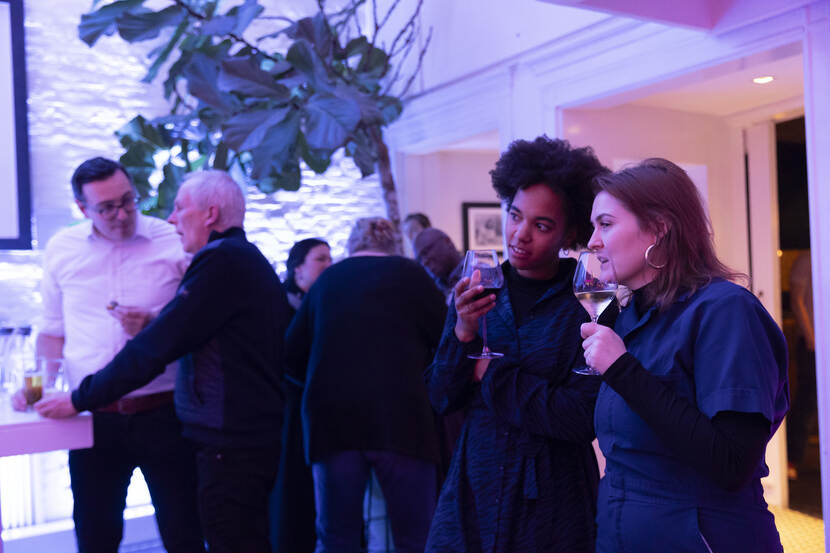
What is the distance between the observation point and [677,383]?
4.13ft

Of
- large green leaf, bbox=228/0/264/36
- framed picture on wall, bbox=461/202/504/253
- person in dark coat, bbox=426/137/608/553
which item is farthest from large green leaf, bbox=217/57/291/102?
person in dark coat, bbox=426/137/608/553

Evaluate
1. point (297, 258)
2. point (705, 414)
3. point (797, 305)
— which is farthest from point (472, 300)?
point (797, 305)

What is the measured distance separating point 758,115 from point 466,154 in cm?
199

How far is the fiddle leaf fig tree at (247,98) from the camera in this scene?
3.88m

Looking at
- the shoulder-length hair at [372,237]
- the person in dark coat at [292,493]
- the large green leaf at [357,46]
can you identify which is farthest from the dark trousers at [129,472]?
the large green leaf at [357,46]

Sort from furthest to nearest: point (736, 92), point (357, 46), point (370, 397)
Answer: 1. point (357, 46)
2. point (736, 92)
3. point (370, 397)

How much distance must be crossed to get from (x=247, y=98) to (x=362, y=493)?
2.44 m

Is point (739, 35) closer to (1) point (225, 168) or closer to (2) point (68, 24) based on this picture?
(1) point (225, 168)

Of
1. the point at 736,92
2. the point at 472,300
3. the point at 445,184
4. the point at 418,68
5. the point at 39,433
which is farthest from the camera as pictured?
the point at 445,184

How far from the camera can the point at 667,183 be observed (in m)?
1.38

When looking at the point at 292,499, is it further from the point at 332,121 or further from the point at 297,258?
the point at 332,121

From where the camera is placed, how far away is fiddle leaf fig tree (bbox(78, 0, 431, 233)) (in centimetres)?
388

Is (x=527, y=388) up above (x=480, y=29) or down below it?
below

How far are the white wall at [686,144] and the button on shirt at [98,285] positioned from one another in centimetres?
211
